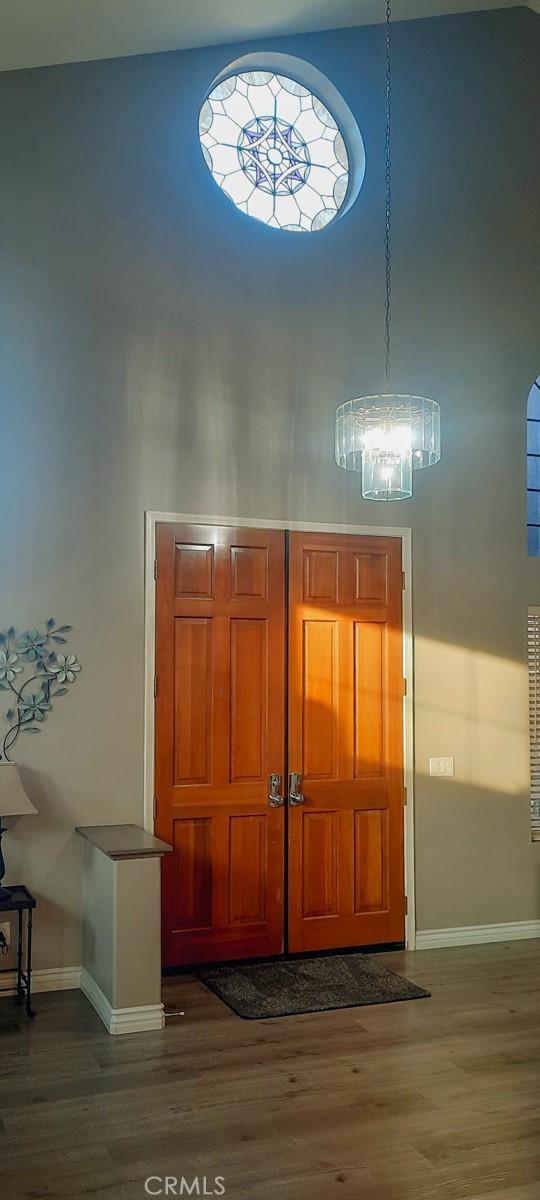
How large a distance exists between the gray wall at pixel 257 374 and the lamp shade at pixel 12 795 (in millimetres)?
320

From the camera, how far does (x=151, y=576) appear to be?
5035 millimetres

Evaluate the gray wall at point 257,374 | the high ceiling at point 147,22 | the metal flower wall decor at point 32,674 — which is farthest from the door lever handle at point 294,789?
the high ceiling at point 147,22

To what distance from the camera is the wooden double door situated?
509cm

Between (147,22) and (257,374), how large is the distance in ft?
5.59

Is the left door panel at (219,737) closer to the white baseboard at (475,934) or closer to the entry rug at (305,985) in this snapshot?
the entry rug at (305,985)

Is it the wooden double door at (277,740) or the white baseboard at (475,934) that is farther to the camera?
the white baseboard at (475,934)

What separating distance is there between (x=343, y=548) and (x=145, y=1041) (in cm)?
265

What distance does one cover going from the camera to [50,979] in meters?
4.72

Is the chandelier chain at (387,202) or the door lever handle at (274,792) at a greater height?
the chandelier chain at (387,202)

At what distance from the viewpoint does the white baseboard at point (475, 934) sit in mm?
5590

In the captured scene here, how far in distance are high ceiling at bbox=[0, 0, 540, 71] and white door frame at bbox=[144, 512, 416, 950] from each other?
2.20 metres

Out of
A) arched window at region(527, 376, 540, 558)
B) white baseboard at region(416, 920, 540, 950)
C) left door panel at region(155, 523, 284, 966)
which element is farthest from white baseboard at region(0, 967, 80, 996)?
arched window at region(527, 376, 540, 558)

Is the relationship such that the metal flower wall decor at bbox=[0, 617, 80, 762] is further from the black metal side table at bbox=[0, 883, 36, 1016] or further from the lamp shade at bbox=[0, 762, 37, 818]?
the black metal side table at bbox=[0, 883, 36, 1016]

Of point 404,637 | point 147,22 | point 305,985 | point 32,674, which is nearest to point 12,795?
point 32,674
